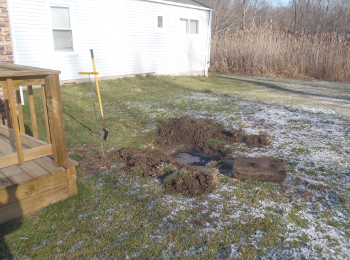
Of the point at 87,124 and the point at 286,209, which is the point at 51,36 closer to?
the point at 87,124

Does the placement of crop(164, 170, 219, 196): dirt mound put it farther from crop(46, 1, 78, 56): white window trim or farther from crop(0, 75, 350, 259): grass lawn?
crop(46, 1, 78, 56): white window trim

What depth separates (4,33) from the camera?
5.00 m

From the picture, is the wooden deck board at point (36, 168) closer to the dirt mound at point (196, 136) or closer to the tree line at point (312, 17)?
the dirt mound at point (196, 136)

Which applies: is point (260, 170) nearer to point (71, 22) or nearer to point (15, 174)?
point (15, 174)

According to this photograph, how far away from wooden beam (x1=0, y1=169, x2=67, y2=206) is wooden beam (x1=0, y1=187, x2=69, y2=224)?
41 millimetres

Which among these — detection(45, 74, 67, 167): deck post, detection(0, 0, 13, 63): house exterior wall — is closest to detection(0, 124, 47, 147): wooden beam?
detection(45, 74, 67, 167): deck post

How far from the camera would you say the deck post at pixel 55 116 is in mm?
2786

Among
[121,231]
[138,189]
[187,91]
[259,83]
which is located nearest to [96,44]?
[187,91]

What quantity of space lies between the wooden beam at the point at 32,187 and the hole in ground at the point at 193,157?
200 centimetres

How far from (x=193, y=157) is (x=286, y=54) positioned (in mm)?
11370

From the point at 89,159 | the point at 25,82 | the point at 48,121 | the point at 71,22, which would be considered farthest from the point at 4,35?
the point at 71,22

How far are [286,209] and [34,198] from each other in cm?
260

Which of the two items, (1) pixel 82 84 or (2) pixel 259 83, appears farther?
(2) pixel 259 83

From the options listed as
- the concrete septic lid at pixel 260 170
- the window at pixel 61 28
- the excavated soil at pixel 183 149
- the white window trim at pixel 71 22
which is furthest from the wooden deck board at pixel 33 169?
the window at pixel 61 28
